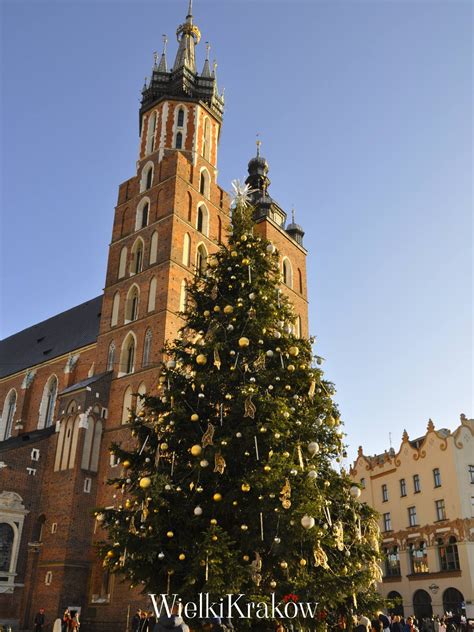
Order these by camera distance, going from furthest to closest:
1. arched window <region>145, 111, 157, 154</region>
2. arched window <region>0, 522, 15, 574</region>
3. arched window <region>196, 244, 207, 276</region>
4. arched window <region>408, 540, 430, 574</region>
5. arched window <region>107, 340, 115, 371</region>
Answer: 1. arched window <region>408, 540, 430, 574</region>
2. arched window <region>145, 111, 157, 154</region>
3. arched window <region>196, 244, 207, 276</region>
4. arched window <region>107, 340, 115, 371</region>
5. arched window <region>0, 522, 15, 574</region>

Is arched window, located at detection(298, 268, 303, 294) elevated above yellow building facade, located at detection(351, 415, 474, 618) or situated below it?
above

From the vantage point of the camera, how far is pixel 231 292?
13.0m

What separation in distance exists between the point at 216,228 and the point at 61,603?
Result: 16975 mm

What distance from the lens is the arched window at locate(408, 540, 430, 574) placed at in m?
31.5

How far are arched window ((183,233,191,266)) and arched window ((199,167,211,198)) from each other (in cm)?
347

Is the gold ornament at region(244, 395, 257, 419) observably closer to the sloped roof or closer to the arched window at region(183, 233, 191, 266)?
the arched window at region(183, 233, 191, 266)

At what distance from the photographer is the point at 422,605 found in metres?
30.9

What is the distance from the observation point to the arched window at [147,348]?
76.3 ft

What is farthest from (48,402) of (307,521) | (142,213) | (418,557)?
(307,521)

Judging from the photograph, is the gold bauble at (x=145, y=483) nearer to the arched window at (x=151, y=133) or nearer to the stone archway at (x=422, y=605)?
the arched window at (x=151, y=133)

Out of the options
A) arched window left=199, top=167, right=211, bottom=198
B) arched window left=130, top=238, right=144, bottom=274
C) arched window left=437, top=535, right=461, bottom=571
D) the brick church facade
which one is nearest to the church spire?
the brick church facade

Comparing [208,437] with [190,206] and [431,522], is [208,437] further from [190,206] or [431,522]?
[431,522]

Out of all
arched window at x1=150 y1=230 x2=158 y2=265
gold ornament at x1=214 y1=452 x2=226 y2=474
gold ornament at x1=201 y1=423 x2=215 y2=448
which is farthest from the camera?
arched window at x1=150 y1=230 x2=158 y2=265

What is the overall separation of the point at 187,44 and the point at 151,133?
817cm
